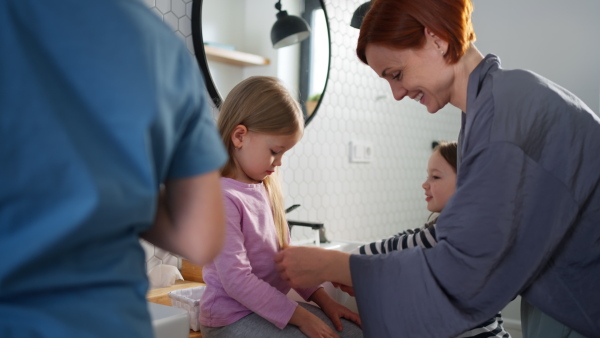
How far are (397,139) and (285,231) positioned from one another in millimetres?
1540

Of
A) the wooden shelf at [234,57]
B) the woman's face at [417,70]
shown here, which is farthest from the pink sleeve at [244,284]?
the wooden shelf at [234,57]

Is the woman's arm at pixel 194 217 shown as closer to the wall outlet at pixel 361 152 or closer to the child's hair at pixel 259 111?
the child's hair at pixel 259 111

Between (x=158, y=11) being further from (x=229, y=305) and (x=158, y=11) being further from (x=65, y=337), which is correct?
(x=65, y=337)

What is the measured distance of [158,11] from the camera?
5.08ft

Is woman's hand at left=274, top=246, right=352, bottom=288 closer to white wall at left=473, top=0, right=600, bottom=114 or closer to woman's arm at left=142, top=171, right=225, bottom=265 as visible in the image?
woman's arm at left=142, top=171, right=225, bottom=265

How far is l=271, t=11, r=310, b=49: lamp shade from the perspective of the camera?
1954mm

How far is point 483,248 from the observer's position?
1.10 metres

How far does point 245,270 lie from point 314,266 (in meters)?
0.16

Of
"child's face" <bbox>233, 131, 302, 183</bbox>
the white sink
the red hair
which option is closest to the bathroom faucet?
"child's face" <bbox>233, 131, 302, 183</bbox>

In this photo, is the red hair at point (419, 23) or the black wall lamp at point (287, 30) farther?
the black wall lamp at point (287, 30)

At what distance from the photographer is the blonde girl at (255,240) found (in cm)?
122

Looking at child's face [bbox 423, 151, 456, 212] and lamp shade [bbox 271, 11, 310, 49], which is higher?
lamp shade [bbox 271, 11, 310, 49]

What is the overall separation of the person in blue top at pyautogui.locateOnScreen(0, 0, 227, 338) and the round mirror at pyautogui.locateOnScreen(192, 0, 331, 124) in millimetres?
1179

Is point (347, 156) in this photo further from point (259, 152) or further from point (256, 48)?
point (259, 152)
